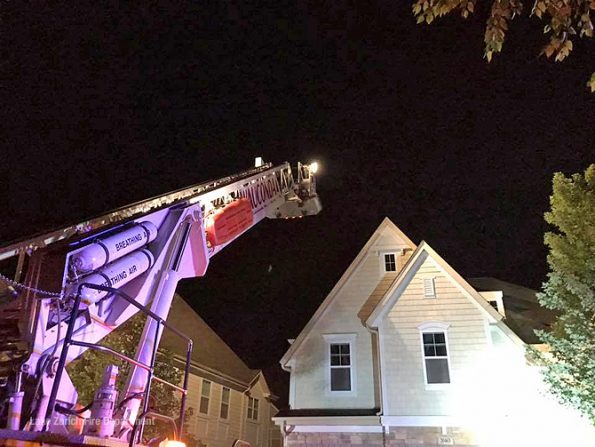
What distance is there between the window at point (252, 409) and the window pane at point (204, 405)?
431cm

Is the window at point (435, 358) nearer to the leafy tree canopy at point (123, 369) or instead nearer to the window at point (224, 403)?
the leafy tree canopy at point (123, 369)

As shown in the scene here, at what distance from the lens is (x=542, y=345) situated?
13.7 metres

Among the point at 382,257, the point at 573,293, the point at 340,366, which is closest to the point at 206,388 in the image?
the point at 340,366

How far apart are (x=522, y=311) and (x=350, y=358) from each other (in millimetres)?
6415

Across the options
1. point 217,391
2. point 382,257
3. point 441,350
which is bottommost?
point 217,391

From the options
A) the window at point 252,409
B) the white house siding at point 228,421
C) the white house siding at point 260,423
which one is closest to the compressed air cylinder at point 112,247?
the white house siding at point 228,421

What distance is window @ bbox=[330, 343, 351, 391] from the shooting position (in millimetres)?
14757

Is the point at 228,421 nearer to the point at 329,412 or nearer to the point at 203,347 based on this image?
the point at 203,347

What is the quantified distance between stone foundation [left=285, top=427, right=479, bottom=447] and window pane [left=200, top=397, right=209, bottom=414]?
6.69 metres

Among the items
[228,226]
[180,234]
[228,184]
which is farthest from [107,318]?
[228,184]

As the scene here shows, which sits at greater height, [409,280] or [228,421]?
[409,280]

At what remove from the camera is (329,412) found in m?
14.1

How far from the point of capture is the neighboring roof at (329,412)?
13.7 meters

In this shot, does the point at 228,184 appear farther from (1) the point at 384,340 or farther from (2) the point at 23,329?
(1) the point at 384,340
